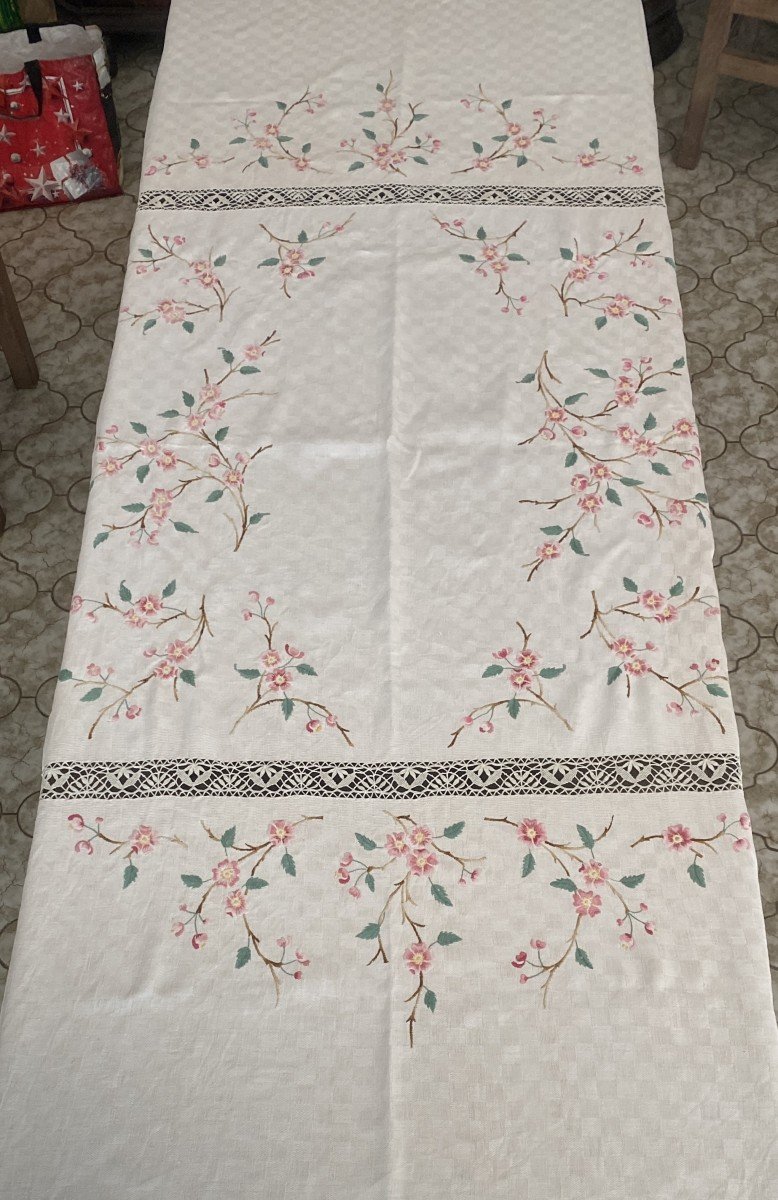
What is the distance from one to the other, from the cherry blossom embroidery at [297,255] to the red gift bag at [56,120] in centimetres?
137

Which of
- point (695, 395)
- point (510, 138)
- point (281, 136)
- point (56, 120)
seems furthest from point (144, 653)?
point (56, 120)

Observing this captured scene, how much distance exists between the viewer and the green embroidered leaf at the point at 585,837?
140 cm

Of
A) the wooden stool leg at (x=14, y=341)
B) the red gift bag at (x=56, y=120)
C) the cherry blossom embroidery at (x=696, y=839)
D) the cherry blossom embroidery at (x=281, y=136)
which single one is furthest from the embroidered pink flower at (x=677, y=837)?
the red gift bag at (x=56, y=120)

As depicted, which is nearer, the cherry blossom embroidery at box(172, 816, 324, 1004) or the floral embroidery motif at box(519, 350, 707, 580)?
the cherry blossom embroidery at box(172, 816, 324, 1004)

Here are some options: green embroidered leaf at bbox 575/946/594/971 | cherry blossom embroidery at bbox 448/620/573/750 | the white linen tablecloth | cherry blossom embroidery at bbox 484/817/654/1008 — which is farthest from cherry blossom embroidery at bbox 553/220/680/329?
green embroidered leaf at bbox 575/946/594/971

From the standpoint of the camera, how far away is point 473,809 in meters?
1.43

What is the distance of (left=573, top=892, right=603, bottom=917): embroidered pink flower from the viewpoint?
1.36m

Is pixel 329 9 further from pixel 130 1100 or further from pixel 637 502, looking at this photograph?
pixel 130 1100

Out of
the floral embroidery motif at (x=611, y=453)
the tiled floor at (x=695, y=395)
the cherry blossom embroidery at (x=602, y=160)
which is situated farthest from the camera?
the tiled floor at (x=695, y=395)

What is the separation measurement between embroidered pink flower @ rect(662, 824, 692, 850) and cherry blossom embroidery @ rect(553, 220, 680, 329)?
2.72ft

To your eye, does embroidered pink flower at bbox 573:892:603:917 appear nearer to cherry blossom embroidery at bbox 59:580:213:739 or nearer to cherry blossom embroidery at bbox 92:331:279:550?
cherry blossom embroidery at bbox 59:580:213:739

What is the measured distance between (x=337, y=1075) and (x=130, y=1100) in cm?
23

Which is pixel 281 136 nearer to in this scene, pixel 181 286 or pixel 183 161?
pixel 183 161

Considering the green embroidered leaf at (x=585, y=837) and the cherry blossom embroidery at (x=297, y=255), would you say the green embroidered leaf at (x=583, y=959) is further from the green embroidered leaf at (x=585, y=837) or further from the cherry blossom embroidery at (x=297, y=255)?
the cherry blossom embroidery at (x=297, y=255)
